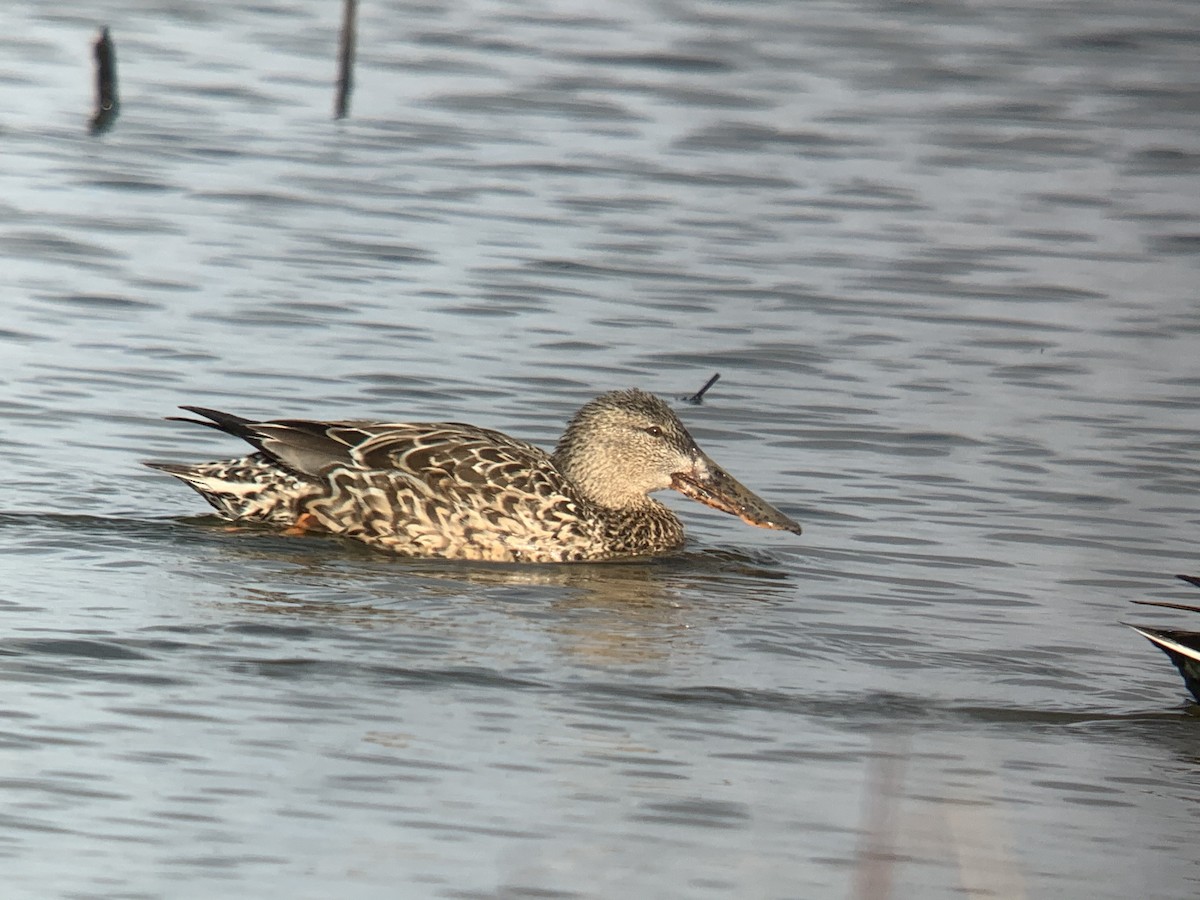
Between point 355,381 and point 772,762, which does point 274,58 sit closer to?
point 355,381

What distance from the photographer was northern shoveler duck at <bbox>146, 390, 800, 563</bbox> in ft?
30.4

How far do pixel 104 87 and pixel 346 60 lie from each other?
182cm

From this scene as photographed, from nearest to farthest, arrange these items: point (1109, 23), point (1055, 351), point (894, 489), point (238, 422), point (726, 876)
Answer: point (726, 876)
point (238, 422)
point (894, 489)
point (1055, 351)
point (1109, 23)

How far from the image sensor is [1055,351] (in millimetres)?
12891

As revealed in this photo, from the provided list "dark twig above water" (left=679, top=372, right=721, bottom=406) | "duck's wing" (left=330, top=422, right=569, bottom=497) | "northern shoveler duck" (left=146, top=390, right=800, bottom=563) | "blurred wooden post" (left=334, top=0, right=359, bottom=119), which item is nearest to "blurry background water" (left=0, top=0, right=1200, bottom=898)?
"dark twig above water" (left=679, top=372, right=721, bottom=406)

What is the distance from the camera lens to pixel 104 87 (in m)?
17.5

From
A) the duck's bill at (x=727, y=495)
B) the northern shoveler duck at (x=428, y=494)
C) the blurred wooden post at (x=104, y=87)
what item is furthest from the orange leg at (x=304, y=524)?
the blurred wooden post at (x=104, y=87)

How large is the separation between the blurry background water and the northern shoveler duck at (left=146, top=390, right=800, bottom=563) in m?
0.17

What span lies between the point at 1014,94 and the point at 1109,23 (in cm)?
298

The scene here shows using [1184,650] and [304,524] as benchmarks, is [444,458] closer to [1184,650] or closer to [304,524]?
[304,524]

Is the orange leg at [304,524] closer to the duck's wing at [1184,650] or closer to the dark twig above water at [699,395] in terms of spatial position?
the dark twig above water at [699,395]

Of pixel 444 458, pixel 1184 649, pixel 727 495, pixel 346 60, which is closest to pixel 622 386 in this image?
pixel 727 495

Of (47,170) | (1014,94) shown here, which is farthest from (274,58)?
(1014,94)

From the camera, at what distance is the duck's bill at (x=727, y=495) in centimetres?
952
